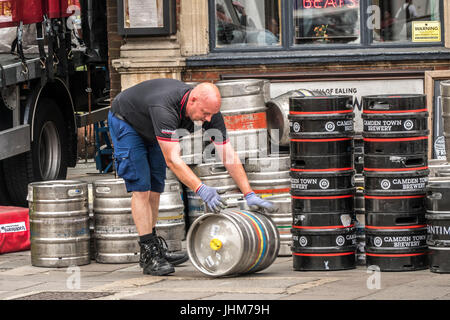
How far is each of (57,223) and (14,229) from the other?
1.15 m

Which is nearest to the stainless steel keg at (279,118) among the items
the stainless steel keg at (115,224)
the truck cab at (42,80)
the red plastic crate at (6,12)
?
the stainless steel keg at (115,224)

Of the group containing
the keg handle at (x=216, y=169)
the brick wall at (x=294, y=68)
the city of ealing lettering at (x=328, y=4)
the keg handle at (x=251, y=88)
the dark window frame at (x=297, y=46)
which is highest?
the city of ealing lettering at (x=328, y=4)

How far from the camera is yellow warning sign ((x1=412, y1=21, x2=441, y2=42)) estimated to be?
11.4m

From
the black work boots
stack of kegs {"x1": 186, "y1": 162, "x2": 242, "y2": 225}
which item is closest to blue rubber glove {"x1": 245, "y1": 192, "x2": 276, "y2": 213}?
the black work boots

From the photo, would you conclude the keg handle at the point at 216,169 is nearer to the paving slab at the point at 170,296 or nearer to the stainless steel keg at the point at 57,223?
the stainless steel keg at the point at 57,223

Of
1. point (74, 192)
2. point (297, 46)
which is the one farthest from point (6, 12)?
point (74, 192)

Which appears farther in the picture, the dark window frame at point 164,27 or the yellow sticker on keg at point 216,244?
the dark window frame at point 164,27

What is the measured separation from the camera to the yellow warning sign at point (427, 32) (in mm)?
11445

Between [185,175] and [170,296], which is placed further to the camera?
[185,175]

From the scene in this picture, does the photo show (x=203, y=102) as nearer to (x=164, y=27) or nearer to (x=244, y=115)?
(x=244, y=115)

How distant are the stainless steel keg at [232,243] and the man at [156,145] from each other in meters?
0.19

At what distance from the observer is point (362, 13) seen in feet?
38.0

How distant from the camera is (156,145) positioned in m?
8.04
